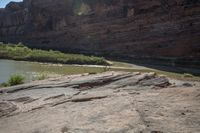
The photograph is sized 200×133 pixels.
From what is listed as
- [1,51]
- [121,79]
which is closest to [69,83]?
[121,79]

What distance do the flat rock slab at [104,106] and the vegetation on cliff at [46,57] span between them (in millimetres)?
48008

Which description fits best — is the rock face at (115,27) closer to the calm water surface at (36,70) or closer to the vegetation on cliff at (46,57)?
the vegetation on cliff at (46,57)

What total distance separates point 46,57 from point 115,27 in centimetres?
1468

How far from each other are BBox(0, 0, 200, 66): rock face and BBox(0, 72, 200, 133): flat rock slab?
163ft

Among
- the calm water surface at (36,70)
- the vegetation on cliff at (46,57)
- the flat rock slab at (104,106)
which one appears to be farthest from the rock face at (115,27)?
the flat rock slab at (104,106)

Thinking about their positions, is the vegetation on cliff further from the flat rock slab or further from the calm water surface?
the flat rock slab

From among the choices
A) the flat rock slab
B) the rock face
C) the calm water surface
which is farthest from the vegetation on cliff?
the flat rock slab

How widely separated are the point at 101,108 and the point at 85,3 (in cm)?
7571

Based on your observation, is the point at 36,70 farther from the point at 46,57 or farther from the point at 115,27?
the point at 115,27

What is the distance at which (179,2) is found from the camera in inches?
2726

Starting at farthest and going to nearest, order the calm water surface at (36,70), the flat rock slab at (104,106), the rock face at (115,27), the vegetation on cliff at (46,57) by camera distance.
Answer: the rock face at (115,27)
the vegetation on cliff at (46,57)
the calm water surface at (36,70)
the flat rock slab at (104,106)

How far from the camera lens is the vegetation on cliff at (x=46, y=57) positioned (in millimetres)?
64494

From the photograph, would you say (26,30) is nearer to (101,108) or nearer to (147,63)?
(147,63)

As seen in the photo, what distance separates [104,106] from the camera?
1126 cm
